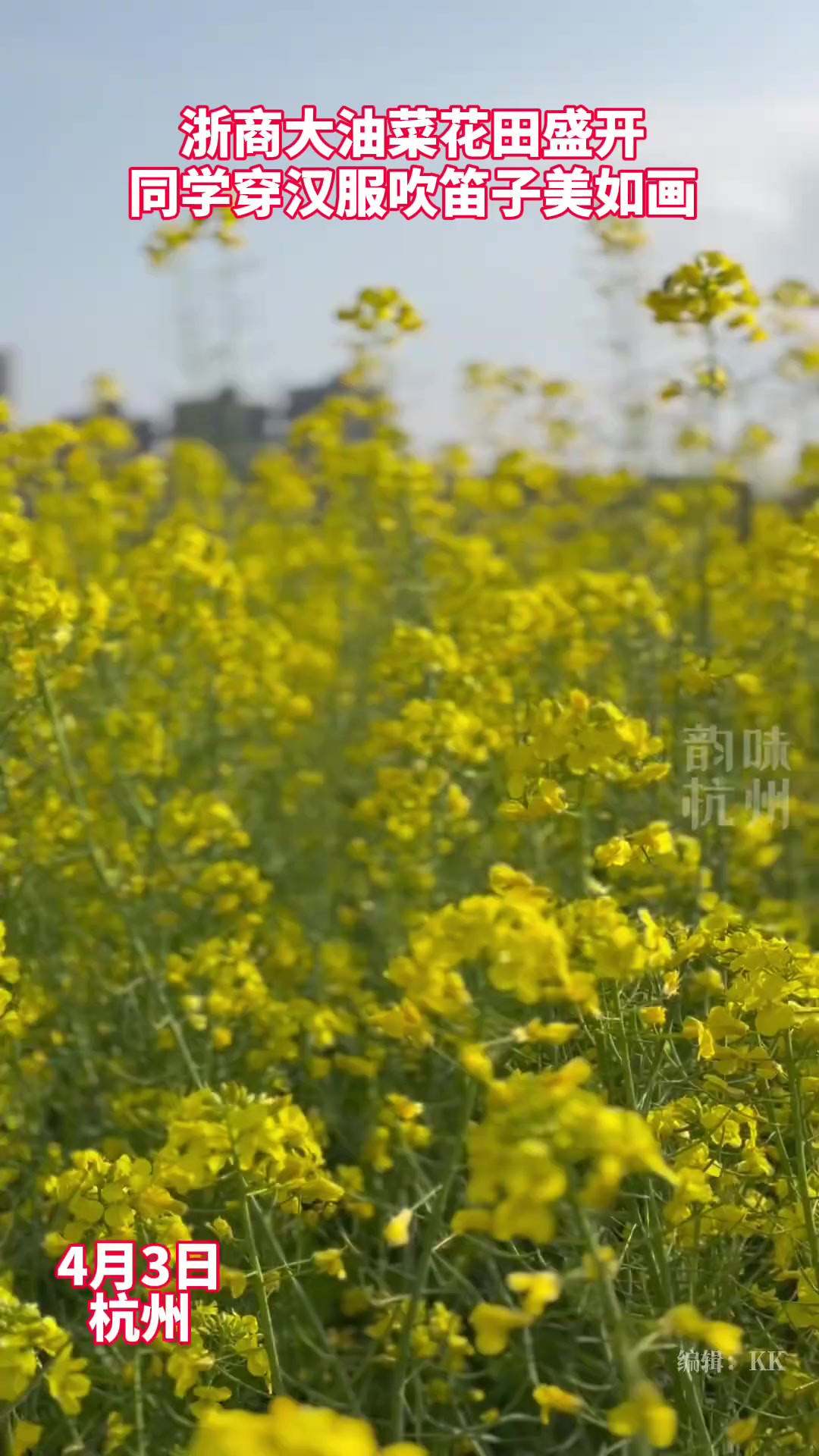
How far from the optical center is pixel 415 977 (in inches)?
55.9

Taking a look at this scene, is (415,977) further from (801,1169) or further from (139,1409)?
(139,1409)

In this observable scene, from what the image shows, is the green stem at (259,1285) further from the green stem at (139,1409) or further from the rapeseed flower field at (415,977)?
the green stem at (139,1409)

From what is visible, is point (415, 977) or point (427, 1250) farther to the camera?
point (427, 1250)

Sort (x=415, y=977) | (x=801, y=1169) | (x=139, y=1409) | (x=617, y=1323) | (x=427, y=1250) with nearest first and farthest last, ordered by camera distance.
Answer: (x=617, y=1323) → (x=415, y=977) → (x=427, y=1250) → (x=801, y=1169) → (x=139, y=1409)

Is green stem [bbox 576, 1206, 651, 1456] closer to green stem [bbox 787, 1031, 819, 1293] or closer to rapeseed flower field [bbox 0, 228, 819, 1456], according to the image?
rapeseed flower field [bbox 0, 228, 819, 1456]

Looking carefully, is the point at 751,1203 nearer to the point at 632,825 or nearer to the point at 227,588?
the point at 632,825

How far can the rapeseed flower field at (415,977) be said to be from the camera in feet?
5.21

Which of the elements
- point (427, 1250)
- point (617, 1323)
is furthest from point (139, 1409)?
point (617, 1323)

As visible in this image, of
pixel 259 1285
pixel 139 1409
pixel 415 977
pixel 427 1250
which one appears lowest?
pixel 139 1409

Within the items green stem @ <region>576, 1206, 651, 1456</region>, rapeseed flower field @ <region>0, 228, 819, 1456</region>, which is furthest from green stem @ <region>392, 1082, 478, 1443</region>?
green stem @ <region>576, 1206, 651, 1456</region>

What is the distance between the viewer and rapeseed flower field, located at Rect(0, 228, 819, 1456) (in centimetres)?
159

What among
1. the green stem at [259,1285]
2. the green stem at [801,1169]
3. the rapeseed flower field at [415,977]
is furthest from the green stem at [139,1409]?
the green stem at [801,1169]

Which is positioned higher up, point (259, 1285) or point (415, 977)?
point (415, 977)

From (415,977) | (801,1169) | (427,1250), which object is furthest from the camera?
(801,1169)
